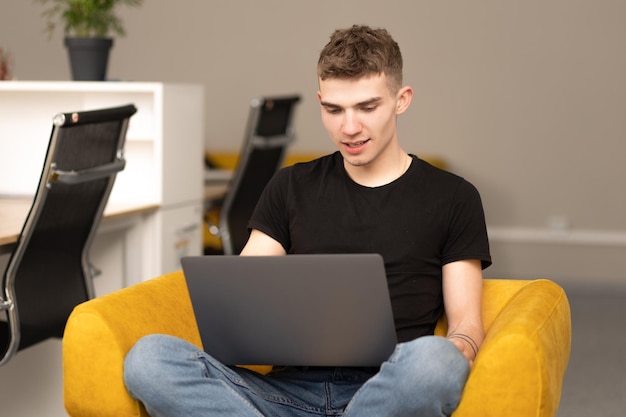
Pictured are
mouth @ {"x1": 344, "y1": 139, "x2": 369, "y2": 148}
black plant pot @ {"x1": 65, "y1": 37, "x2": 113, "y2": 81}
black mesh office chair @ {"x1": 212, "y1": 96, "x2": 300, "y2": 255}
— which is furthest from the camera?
black mesh office chair @ {"x1": 212, "y1": 96, "x2": 300, "y2": 255}

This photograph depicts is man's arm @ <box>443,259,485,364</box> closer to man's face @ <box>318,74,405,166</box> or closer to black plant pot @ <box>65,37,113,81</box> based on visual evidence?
man's face @ <box>318,74,405,166</box>

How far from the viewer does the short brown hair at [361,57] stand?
6.82 ft

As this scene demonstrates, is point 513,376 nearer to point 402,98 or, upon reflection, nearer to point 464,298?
point 464,298

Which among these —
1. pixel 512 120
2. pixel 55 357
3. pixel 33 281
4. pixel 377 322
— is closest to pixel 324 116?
pixel 377 322

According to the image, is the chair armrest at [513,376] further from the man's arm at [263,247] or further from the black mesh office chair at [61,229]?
the black mesh office chair at [61,229]

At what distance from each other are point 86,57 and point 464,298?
2219mm

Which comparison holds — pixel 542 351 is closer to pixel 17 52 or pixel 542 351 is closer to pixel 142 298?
pixel 142 298

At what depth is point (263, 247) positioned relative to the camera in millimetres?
2229

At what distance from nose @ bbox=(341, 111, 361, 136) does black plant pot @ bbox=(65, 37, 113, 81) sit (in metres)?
2.02

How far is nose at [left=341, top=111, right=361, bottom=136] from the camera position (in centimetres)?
206

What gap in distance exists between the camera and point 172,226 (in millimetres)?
3828

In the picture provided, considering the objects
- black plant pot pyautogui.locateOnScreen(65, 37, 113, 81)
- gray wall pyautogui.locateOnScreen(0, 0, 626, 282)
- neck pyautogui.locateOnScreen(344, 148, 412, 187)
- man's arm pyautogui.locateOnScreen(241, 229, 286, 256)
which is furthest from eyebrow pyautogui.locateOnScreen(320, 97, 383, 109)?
gray wall pyautogui.locateOnScreen(0, 0, 626, 282)

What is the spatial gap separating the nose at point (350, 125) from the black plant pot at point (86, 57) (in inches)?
79.6

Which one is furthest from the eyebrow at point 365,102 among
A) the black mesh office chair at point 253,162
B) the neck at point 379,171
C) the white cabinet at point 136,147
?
the black mesh office chair at point 253,162
